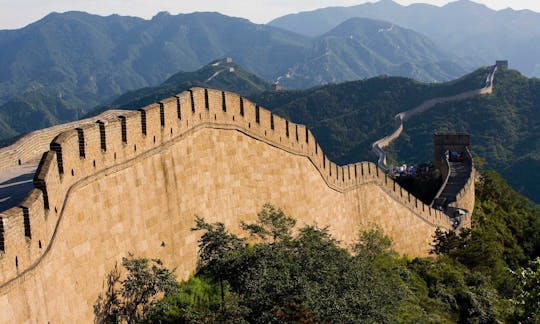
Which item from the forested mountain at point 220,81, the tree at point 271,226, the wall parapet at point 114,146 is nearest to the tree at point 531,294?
the tree at point 271,226

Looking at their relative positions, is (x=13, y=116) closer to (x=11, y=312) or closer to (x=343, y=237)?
(x=343, y=237)

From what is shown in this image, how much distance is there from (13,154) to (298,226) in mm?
6956

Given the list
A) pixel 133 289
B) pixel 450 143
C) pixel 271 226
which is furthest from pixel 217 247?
pixel 450 143

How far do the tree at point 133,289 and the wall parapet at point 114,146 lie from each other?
5.17 ft

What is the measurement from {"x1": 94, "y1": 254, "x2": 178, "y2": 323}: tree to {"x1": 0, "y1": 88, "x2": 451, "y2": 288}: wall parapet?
1.57 metres

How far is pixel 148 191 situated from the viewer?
12406mm

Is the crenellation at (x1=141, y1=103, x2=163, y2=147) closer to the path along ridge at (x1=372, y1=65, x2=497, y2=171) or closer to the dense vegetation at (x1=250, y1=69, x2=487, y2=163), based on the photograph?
the dense vegetation at (x1=250, y1=69, x2=487, y2=163)

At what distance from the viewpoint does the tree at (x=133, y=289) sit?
10.9 m

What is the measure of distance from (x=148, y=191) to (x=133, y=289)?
1934 millimetres

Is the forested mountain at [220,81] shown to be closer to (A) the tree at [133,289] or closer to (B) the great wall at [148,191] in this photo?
(B) the great wall at [148,191]

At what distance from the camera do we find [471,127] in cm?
8275

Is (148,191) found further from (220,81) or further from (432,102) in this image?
(220,81)

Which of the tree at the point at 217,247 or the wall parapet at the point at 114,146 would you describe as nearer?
the wall parapet at the point at 114,146

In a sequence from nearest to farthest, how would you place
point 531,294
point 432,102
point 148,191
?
point 148,191 < point 531,294 < point 432,102
